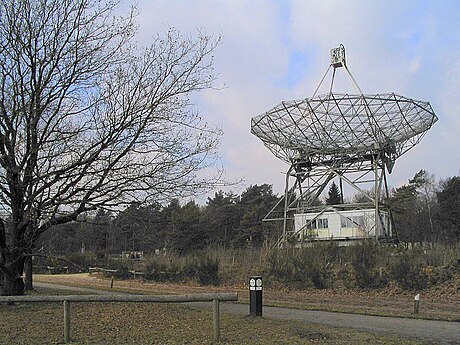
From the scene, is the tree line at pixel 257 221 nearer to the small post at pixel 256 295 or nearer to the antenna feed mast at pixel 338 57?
the antenna feed mast at pixel 338 57

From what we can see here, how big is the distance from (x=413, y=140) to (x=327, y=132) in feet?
20.0

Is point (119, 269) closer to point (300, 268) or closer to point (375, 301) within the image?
point (300, 268)

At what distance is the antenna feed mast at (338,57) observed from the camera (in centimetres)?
4061

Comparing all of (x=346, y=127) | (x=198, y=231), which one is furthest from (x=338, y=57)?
(x=198, y=231)

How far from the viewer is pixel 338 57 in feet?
134

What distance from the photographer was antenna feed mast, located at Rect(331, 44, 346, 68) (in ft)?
133

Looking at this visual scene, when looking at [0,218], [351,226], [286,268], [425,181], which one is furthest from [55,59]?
[425,181]

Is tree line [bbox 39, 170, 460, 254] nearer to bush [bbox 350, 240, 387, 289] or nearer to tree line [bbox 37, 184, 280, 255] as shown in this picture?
tree line [bbox 37, 184, 280, 255]

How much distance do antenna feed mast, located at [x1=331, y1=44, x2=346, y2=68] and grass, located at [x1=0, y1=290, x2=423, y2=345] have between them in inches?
1162

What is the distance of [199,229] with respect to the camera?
6053 cm

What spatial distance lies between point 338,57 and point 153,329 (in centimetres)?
3280

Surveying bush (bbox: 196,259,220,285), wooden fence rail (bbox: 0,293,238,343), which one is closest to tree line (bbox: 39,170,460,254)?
bush (bbox: 196,259,220,285)

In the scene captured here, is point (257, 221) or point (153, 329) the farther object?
point (257, 221)

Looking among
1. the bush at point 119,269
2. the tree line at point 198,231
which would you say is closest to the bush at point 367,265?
the tree line at point 198,231
